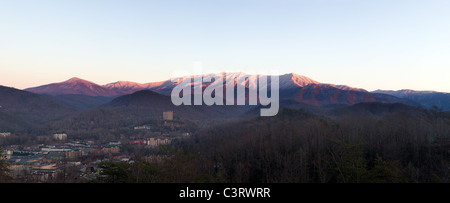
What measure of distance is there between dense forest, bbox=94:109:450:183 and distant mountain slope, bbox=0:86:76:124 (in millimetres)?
127409

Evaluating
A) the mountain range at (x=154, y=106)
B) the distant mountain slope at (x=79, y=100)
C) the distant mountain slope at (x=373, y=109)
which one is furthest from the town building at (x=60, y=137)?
the distant mountain slope at (x=373, y=109)

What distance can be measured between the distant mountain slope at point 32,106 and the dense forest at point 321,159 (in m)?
127

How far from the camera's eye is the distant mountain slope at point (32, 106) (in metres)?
129

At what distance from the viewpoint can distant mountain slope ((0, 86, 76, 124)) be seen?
424 ft

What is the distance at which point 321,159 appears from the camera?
1093 inches

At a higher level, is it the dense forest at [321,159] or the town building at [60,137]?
the dense forest at [321,159]

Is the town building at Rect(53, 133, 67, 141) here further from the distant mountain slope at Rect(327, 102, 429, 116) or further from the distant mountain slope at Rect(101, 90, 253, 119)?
the distant mountain slope at Rect(327, 102, 429, 116)

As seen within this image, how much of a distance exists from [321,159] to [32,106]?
166480 mm

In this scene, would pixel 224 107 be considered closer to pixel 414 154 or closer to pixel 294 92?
pixel 294 92

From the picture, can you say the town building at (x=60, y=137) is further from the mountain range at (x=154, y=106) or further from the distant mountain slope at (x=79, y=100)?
the distant mountain slope at (x=79, y=100)

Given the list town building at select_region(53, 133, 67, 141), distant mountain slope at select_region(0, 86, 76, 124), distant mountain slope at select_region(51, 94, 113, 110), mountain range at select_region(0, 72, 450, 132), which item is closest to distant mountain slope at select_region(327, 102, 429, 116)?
mountain range at select_region(0, 72, 450, 132)

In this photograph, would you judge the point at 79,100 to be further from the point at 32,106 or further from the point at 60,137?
the point at 60,137

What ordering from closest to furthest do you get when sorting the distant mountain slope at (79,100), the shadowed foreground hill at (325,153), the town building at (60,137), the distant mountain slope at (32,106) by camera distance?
the shadowed foreground hill at (325,153) → the town building at (60,137) → the distant mountain slope at (32,106) → the distant mountain slope at (79,100)
